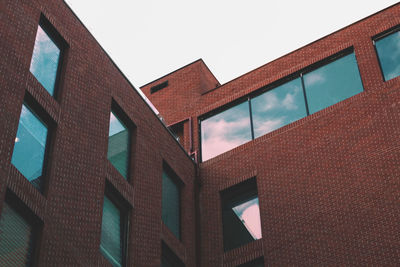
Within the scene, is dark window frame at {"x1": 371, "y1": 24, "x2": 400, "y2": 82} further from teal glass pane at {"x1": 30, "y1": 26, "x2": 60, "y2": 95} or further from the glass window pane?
teal glass pane at {"x1": 30, "y1": 26, "x2": 60, "y2": 95}

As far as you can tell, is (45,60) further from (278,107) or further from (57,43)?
(278,107)

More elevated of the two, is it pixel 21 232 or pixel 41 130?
pixel 41 130

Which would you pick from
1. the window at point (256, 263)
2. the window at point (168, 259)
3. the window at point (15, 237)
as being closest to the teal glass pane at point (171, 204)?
the window at point (168, 259)

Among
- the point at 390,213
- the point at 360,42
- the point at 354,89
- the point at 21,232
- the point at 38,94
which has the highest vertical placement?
the point at 360,42

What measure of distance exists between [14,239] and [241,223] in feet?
26.2

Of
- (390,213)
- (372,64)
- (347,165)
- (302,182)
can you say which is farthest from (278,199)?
(372,64)

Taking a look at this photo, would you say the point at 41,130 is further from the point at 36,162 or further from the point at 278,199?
the point at 278,199

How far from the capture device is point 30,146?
1216 cm

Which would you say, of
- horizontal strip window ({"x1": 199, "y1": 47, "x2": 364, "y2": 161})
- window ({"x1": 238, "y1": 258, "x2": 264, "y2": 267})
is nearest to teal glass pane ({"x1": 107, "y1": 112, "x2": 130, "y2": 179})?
window ({"x1": 238, "y1": 258, "x2": 264, "y2": 267})

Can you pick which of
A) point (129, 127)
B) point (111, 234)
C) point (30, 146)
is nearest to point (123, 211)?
point (111, 234)

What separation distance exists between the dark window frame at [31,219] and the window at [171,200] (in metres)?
5.27

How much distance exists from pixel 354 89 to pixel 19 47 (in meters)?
9.76

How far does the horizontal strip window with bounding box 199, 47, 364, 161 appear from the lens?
58.6ft

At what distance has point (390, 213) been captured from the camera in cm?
1449
